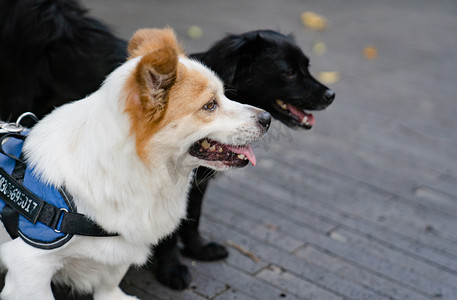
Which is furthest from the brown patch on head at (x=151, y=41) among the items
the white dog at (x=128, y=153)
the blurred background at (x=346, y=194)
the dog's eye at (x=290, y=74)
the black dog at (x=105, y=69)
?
the blurred background at (x=346, y=194)

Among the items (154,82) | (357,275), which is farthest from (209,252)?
(154,82)

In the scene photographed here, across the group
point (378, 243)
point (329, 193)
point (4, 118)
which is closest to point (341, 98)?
point (329, 193)

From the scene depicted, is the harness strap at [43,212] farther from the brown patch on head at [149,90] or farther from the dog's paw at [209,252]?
the dog's paw at [209,252]

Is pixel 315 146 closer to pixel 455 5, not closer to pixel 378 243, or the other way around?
pixel 378 243

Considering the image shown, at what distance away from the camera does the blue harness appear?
2066 mm

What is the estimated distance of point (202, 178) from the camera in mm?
2959

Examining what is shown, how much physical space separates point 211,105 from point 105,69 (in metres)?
1.35

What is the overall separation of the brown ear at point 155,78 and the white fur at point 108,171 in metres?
0.09

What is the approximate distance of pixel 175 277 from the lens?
291 centimetres

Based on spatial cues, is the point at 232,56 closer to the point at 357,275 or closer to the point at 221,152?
the point at 221,152

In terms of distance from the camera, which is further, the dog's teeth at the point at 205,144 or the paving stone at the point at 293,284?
the paving stone at the point at 293,284

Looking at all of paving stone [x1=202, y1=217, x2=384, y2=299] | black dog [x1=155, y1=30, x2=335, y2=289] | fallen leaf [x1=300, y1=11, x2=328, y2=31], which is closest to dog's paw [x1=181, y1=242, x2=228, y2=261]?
black dog [x1=155, y1=30, x2=335, y2=289]

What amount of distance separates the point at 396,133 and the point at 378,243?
204cm

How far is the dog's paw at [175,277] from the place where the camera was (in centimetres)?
290
